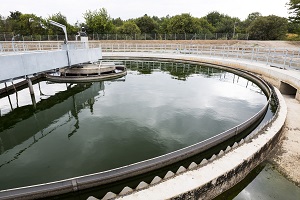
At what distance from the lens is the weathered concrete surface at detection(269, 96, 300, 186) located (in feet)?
15.4

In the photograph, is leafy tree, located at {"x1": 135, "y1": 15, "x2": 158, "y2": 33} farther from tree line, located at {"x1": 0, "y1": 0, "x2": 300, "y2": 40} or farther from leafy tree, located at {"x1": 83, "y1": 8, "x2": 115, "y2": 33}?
leafy tree, located at {"x1": 83, "y1": 8, "x2": 115, "y2": 33}

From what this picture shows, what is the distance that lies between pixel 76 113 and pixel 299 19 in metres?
40.9

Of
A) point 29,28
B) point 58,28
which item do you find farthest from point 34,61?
point 29,28

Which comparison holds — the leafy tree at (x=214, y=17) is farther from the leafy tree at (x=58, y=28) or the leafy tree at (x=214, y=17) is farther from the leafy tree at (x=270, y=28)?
the leafy tree at (x=58, y=28)

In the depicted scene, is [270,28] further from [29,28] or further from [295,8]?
[29,28]

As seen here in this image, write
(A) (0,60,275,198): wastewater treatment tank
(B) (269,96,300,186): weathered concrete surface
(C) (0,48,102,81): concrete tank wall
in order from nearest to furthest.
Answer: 1. (B) (269,96,300,186): weathered concrete surface
2. (A) (0,60,275,198): wastewater treatment tank
3. (C) (0,48,102,81): concrete tank wall

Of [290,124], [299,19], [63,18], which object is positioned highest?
[63,18]

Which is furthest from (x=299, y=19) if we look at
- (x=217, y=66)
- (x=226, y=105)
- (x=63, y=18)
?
(x=63, y=18)

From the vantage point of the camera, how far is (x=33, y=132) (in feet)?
24.2

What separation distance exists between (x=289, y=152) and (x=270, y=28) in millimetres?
48650

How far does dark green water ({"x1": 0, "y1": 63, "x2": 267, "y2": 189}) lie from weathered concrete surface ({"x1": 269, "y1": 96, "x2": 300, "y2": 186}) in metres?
1.77

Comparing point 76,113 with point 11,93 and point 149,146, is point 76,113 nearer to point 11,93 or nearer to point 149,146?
point 149,146

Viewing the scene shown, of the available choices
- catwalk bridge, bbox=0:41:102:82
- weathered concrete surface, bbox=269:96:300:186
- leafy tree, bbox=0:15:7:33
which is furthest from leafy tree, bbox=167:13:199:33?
leafy tree, bbox=0:15:7:33

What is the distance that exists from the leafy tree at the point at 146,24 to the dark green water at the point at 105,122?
43713 millimetres
